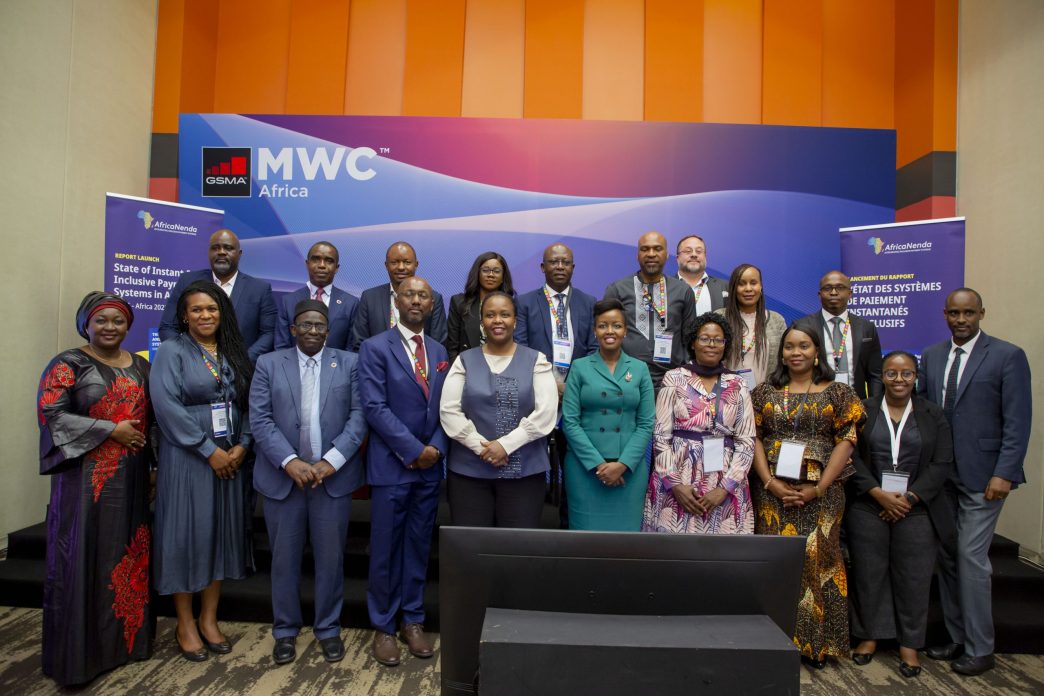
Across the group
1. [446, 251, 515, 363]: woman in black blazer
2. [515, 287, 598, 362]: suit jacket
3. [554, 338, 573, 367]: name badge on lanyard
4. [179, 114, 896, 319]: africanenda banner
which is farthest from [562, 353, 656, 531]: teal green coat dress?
[179, 114, 896, 319]: africanenda banner

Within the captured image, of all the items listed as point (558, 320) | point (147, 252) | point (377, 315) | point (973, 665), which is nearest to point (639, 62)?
point (558, 320)

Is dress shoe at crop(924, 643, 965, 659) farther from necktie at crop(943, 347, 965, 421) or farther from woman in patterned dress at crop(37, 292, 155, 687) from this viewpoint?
woman in patterned dress at crop(37, 292, 155, 687)

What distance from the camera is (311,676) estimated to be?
2.96m

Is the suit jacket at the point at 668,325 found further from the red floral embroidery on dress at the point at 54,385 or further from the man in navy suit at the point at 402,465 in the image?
the red floral embroidery on dress at the point at 54,385

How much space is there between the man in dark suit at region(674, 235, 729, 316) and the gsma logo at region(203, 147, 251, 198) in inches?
144

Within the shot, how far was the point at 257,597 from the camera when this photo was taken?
3541 mm

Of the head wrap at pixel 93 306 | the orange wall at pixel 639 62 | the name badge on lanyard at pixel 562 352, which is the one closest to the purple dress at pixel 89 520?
the head wrap at pixel 93 306

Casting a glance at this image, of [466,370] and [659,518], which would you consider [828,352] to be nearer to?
[659,518]

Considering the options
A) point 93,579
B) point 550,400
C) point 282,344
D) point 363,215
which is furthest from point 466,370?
point 363,215

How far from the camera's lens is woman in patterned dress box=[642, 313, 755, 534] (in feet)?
10.0

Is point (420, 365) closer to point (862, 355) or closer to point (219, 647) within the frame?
point (219, 647)

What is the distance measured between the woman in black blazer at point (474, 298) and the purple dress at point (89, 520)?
65.4 inches

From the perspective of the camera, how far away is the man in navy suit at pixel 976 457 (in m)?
3.22

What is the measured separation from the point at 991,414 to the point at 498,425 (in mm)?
2591
